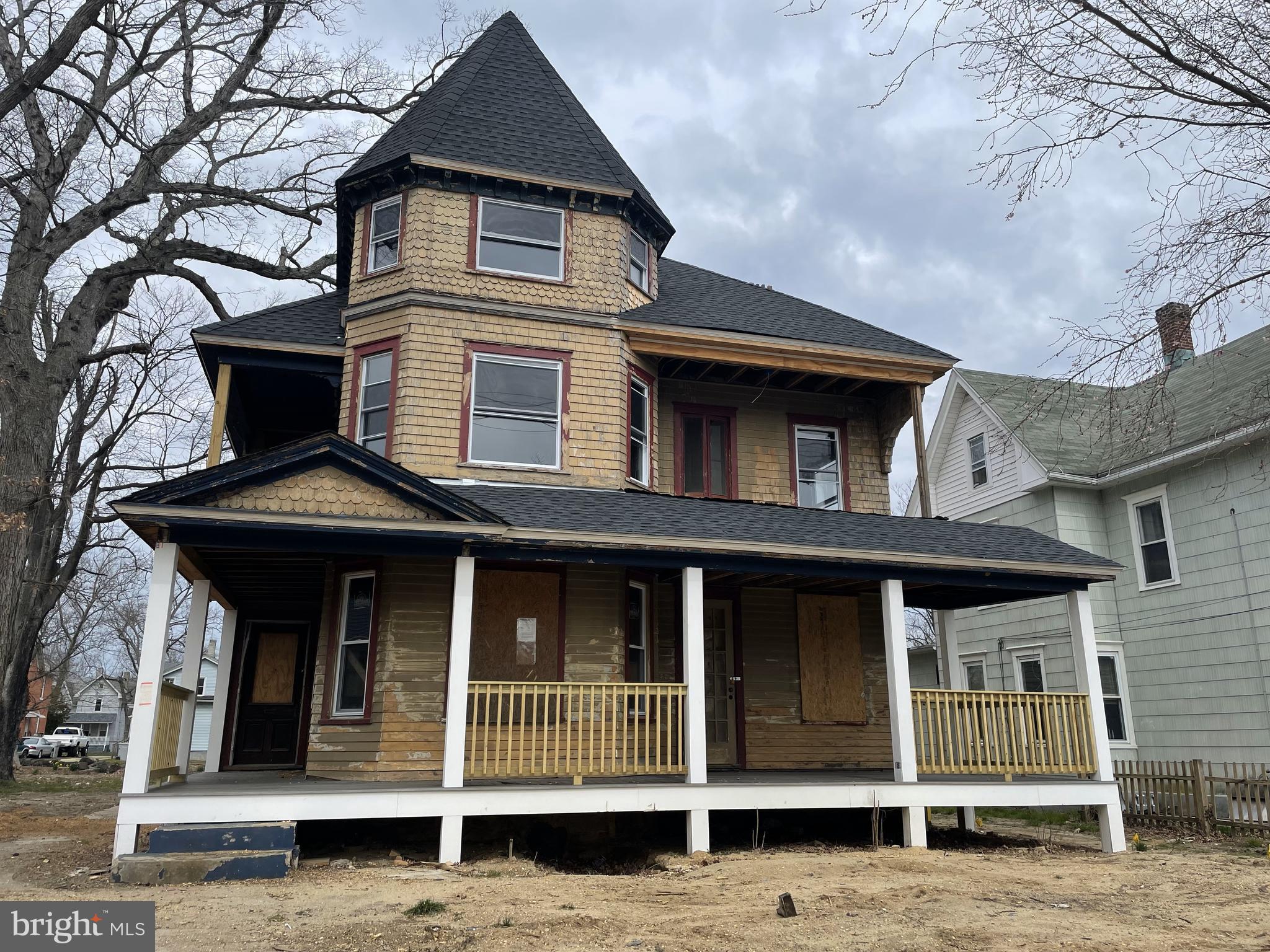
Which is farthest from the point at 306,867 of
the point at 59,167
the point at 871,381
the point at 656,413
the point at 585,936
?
the point at 59,167

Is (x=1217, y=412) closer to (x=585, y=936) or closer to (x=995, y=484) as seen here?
(x=995, y=484)

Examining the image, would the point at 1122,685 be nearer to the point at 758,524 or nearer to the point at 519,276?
the point at 758,524

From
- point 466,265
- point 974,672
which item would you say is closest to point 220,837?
point 466,265

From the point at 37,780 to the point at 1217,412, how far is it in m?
31.3

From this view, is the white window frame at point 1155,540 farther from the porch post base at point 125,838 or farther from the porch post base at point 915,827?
the porch post base at point 125,838

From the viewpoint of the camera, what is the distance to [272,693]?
16422 millimetres

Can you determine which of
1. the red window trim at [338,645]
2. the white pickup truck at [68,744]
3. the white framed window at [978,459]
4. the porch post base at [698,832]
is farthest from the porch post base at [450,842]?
the white pickup truck at [68,744]

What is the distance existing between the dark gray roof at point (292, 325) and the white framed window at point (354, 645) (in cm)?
375

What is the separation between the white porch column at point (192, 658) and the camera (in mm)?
11836

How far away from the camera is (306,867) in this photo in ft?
30.5

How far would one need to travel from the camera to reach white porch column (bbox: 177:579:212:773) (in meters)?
11.8

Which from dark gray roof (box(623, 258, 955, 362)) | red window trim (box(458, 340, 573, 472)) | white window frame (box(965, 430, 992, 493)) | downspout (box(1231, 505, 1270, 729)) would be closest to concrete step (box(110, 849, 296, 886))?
red window trim (box(458, 340, 573, 472))

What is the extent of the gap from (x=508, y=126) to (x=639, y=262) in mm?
2897

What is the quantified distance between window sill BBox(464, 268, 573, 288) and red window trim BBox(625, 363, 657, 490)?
1516 mm
